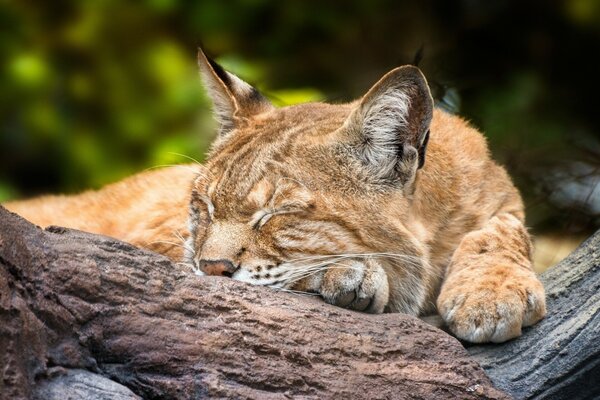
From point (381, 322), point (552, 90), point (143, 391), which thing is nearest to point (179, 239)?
point (381, 322)

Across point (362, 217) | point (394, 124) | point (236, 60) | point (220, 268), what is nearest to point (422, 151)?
point (394, 124)

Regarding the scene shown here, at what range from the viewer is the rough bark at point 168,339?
2590 mm

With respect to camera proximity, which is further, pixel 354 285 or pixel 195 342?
pixel 354 285

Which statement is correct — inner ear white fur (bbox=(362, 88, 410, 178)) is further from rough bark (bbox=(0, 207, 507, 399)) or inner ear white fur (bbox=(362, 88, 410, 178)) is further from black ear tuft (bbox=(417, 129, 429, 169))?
rough bark (bbox=(0, 207, 507, 399))

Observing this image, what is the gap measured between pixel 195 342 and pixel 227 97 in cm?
163

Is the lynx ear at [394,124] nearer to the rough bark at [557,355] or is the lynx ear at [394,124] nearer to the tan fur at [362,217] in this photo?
the tan fur at [362,217]

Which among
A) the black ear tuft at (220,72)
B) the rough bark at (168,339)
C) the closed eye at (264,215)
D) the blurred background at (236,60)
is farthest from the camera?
the blurred background at (236,60)

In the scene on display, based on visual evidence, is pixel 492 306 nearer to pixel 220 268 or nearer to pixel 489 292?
pixel 489 292

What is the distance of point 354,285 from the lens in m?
3.34

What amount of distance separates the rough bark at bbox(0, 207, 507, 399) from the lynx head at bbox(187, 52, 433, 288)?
0.31 meters

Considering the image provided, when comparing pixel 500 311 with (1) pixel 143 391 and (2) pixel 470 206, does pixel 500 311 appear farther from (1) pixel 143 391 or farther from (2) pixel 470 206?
(1) pixel 143 391

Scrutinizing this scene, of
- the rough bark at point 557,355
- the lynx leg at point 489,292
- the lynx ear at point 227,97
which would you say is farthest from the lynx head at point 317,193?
the rough bark at point 557,355

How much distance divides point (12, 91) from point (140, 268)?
4216 mm

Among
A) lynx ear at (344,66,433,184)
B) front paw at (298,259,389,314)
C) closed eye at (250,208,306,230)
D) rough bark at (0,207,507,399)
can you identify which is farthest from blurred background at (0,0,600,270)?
rough bark at (0,207,507,399)
